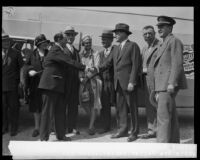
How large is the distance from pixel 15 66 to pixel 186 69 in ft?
9.29

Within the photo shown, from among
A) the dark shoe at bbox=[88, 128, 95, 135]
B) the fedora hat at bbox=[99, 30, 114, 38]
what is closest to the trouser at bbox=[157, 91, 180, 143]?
the dark shoe at bbox=[88, 128, 95, 135]

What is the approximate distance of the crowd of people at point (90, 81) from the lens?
597 centimetres

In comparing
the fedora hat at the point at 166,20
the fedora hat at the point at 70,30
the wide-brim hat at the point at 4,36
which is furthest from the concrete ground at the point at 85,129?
the fedora hat at the point at 166,20

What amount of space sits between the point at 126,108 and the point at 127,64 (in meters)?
0.72

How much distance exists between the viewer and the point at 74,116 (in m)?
6.18

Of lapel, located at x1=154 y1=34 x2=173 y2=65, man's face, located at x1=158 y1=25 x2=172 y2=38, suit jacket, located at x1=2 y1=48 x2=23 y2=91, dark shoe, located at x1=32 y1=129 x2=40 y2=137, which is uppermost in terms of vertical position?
man's face, located at x1=158 y1=25 x2=172 y2=38

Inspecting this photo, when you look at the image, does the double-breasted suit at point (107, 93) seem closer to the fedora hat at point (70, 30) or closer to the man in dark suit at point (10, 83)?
the fedora hat at point (70, 30)

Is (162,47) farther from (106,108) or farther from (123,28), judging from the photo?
(106,108)

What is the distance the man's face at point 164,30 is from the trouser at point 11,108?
2.56 m

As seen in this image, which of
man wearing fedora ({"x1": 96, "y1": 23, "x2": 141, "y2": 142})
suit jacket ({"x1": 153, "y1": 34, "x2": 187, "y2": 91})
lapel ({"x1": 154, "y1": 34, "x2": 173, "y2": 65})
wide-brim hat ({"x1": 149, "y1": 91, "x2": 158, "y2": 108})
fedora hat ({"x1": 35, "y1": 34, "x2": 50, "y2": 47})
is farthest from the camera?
fedora hat ({"x1": 35, "y1": 34, "x2": 50, "y2": 47})

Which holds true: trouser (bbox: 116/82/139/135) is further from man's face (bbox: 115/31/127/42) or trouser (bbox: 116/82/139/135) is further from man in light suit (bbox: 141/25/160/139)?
man's face (bbox: 115/31/127/42)

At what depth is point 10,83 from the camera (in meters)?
6.28

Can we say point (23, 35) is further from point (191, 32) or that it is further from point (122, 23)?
point (191, 32)

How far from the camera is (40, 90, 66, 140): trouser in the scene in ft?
19.7
